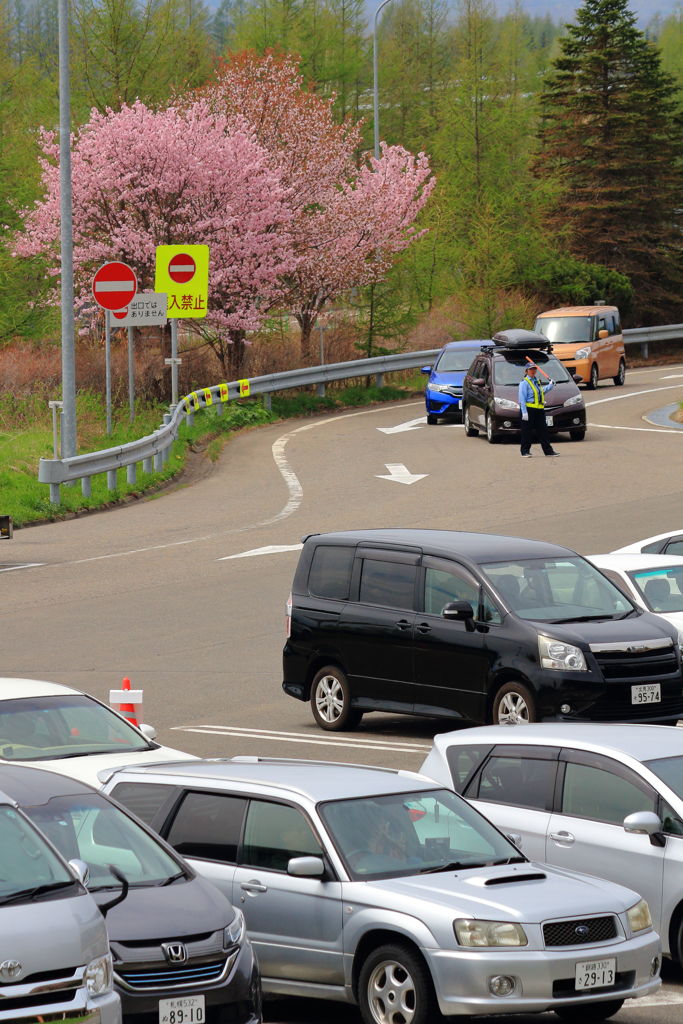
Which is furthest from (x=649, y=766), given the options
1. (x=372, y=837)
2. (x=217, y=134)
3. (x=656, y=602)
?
(x=217, y=134)

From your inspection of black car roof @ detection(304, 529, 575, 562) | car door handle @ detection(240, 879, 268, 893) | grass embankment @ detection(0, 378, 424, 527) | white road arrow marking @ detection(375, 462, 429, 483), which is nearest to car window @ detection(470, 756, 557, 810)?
car door handle @ detection(240, 879, 268, 893)

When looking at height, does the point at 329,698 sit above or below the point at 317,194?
below

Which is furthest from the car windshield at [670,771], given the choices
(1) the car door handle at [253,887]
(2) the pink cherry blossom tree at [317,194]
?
(2) the pink cherry blossom tree at [317,194]

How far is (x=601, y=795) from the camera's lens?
962 centimetres

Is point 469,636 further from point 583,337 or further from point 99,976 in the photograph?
point 583,337

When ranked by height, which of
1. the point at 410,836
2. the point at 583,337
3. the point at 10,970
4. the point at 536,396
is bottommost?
the point at 410,836

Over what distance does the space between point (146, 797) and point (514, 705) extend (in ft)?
19.3

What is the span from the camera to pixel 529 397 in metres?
31.2

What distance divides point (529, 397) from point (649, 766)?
869 inches

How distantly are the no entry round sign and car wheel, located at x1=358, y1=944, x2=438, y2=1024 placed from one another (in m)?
29.1

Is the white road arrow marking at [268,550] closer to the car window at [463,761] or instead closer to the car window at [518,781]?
the car window at [463,761]

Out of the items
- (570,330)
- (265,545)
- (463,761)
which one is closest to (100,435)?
(265,545)

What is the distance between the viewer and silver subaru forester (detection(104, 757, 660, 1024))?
762 centimetres

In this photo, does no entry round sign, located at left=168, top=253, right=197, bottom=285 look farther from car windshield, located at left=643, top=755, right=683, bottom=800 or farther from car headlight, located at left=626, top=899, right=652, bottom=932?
car headlight, located at left=626, top=899, right=652, bottom=932
